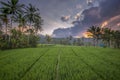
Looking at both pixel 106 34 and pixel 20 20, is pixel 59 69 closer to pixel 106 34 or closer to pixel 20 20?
pixel 20 20

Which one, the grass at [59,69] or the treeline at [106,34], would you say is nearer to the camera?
the grass at [59,69]

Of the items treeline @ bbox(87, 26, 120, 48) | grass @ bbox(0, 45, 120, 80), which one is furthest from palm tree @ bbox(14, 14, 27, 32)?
treeline @ bbox(87, 26, 120, 48)

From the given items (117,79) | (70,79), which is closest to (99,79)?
(117,79)

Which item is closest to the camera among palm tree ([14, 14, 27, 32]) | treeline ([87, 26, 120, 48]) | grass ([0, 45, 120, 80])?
grass ([0, 45, 120, 80])

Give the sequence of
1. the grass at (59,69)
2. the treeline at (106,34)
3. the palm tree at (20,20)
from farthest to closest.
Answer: the treeline at (106,34), the palm tree at (20,20), the grass at (59,69)

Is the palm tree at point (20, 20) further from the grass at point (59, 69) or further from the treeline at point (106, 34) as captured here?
the treeline at point (106, 34)

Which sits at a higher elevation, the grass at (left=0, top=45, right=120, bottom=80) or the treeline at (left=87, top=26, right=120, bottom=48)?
the treeline at (left=87, top=26, right=120, bottom=48)

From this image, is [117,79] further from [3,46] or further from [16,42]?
[16,42]

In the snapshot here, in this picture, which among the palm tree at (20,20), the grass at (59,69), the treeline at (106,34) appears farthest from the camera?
the treeline at (106,34)

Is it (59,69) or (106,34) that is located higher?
(106,34)

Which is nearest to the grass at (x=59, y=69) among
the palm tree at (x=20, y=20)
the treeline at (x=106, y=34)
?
the palm tree at (x=20, y=20)

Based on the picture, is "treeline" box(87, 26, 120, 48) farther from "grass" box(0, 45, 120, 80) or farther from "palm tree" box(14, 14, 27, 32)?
"grass" box(0, 45, 120, 80)

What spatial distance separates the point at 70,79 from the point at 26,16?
51.8 meters

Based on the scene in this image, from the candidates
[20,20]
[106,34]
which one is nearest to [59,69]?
[20,20]
